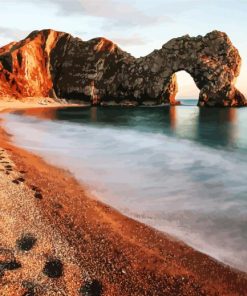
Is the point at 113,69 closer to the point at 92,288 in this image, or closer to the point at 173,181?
the point at 173,181

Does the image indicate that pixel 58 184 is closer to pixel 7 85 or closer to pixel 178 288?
pixel 178 288

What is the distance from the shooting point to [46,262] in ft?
30.7

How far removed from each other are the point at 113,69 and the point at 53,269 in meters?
116

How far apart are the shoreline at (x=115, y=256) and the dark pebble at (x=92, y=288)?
0.11 meters

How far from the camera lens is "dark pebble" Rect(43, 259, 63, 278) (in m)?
8.84

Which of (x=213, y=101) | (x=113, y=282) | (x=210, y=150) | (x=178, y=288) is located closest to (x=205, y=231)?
(x=178, y=288)

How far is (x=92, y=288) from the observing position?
27.9ft

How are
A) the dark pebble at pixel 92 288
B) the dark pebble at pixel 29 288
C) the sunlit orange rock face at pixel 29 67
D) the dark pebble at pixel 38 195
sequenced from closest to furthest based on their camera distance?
the dark pebble at pixel 29 288
the dark pebble at pixel 92 288
the dark pebble at pixel 38 195
the sunlit orange rock face at pixel 29 67

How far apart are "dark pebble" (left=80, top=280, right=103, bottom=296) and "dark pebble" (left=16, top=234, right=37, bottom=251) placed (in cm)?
237

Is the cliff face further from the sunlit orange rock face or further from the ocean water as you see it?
the ocean water

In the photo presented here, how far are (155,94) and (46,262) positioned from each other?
106m

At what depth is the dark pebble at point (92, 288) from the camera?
27.2ft

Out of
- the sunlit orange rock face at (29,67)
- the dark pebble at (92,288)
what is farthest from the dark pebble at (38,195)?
the sunlit orange rock face at (29,67)

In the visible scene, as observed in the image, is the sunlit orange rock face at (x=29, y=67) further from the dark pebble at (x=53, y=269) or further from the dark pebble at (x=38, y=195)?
the dark pebble at (x=53, y=269)
